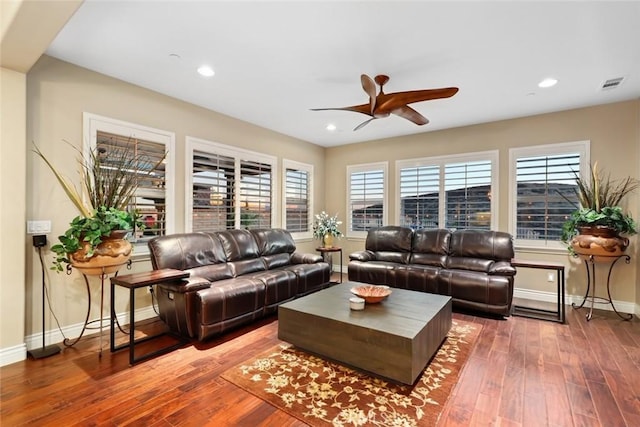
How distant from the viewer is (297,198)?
6.15 meters

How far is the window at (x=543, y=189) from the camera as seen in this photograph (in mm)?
4383

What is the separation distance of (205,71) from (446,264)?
13.5ft

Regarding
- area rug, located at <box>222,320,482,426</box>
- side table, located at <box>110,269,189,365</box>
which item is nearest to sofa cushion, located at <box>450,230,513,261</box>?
area rug, located at <box>222,320,482,426</box>

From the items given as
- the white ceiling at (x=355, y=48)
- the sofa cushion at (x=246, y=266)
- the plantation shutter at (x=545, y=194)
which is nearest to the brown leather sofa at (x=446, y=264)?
the plantation shutter at (x=545, y=194)

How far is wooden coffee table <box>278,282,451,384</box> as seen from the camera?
7.32 ft

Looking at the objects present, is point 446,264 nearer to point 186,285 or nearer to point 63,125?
point 186,285

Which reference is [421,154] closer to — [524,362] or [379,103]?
[379,103]

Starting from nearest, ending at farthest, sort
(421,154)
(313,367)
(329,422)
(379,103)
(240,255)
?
(329,422) < (313,367) < (379,103) < (240,255) < (421,154)

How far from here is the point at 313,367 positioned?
8.44ft

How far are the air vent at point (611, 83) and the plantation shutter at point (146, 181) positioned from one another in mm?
5409

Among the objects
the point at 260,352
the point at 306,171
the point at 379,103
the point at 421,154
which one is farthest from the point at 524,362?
the point at 306,171

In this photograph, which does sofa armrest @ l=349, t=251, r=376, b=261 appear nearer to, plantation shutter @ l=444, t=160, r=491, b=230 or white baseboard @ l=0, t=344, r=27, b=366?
plantation shutter @ l=444, t=160, r=491, b=230

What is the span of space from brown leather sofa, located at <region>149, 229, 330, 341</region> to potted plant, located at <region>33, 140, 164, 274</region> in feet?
1.72

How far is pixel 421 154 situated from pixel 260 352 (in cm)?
448
